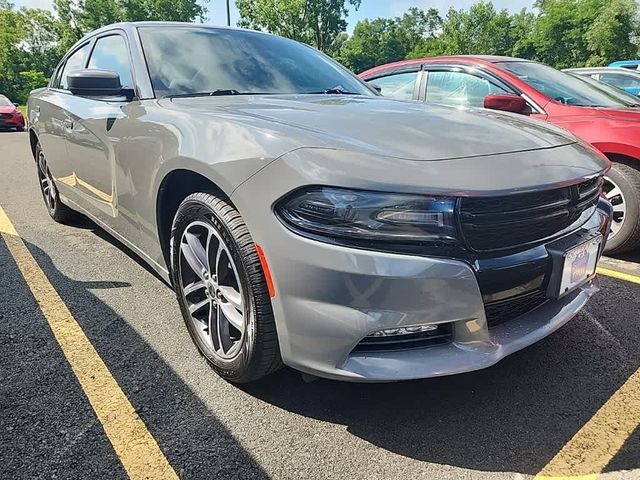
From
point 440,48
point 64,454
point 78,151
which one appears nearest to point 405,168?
point 64,454

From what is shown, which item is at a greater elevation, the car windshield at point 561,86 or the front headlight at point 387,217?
the car windshield at point 561,86

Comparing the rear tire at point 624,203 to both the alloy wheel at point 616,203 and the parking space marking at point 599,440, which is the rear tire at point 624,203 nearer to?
the alloy wheel at point 616,203

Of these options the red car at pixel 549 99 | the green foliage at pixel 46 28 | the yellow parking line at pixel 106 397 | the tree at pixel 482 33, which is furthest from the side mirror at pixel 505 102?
the tree at pixel 482 33

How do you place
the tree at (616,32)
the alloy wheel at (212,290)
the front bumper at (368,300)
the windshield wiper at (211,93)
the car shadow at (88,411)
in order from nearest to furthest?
the front bumper at (368,300) → the car shadow at (88,411) → the alloy wheel at (212,290) → the windshield wiper at (211,93) → the tree at (616,32)

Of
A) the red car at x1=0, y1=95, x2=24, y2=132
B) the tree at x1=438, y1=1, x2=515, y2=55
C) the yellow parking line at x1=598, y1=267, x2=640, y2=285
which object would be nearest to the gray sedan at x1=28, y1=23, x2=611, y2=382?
the yellow parking line at x1=598, y1=267, x2=640, y2=285

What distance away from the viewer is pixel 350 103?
2463mm

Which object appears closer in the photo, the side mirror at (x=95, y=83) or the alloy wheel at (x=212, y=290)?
the alloy wheel at (x=212, y=290)

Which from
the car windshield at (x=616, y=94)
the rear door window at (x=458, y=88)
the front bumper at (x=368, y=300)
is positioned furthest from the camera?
the rear door window at (x=458, y=88)

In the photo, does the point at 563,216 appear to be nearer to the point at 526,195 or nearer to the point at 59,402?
the point at 526,195

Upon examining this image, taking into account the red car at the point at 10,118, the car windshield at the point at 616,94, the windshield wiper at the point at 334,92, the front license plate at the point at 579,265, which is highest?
the windshield wiper at the point at 334,92

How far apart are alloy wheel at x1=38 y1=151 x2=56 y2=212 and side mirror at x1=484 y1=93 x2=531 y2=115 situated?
3572 millimetres

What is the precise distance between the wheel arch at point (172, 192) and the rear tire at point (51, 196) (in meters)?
2.35

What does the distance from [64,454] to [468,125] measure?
1.90 meters

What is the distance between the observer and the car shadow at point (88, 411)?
1.67m
